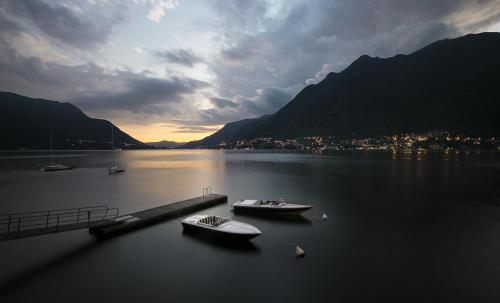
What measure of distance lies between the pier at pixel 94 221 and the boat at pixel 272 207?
674 centimetres

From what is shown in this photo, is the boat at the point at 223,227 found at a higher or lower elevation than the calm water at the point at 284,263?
higher

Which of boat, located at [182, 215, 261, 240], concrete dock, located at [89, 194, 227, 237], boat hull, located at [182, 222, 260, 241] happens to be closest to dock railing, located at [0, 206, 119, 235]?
concrete dock, located at [89, 194, 227, 237]

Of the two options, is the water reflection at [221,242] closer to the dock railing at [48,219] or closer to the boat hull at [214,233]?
the boat hull at [214,233]

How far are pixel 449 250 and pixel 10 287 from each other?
108 ft

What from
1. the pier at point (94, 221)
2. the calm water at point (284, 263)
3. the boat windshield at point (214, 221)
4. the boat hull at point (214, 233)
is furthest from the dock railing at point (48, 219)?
the boat windshield at point (214, 221)

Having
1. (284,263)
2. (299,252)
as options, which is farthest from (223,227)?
(299,252)

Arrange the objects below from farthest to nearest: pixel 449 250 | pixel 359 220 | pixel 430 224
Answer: pixel 359 220, pixel 430 224, pixel 449 250

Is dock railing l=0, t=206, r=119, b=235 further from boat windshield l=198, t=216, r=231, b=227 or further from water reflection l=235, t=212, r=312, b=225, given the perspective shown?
water reflection l=235, t=212, r=312, b=225

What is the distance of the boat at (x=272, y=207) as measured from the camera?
96.7 feet

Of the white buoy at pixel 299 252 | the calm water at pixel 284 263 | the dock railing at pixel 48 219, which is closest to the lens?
the calm water at pixel 284 263

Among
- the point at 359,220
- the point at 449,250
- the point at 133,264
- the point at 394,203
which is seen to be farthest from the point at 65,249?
the point at 394,203

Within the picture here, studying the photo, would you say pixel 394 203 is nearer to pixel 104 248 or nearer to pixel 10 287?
pixel 104 248

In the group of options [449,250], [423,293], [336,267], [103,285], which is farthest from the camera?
[449,250]

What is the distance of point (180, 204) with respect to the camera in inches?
1305
